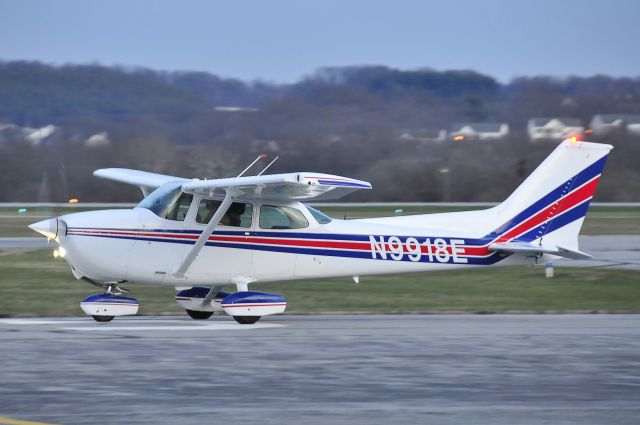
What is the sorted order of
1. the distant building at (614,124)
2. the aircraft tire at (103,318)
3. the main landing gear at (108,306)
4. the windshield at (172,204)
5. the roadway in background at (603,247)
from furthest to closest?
the distant building at (614,124) → the roadway in background at (603,247) → the windshield at (172,204) → the aircraft tire at (103,318) → the main landing gear at (108,306)

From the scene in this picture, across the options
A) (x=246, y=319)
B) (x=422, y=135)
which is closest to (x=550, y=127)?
(x=422, y=135)

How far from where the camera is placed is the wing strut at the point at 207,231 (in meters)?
12.8

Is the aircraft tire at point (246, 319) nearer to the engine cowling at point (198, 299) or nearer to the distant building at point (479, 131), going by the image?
the engine cowling at point (198, 299)

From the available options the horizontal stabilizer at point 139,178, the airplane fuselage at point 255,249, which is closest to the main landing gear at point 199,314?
the airplane fuselage at point 255,249

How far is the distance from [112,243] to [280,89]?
1667 inches

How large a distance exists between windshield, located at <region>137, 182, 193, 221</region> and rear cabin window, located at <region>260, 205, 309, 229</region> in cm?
100

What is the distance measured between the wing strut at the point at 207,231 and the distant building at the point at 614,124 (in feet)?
→ 116

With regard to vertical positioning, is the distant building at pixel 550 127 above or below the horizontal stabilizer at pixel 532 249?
above

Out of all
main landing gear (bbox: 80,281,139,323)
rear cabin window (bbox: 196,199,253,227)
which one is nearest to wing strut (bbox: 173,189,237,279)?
rear cabin window (bbox: 196,199,253,227)

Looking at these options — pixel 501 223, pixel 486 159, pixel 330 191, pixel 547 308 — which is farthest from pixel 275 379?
pixel 486 159

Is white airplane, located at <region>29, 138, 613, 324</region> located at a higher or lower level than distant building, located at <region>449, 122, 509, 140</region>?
lower

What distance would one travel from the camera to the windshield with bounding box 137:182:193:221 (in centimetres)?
1315

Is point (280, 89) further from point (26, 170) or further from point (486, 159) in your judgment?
point (26, 170)

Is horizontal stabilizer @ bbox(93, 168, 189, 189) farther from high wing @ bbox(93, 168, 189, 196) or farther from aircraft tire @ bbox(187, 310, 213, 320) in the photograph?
aircraft tire @ bbox(187, 310, 213, 320)
